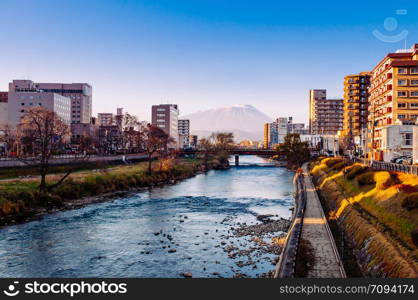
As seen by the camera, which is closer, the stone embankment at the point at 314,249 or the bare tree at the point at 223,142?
the stone embankment at the point at 314,249

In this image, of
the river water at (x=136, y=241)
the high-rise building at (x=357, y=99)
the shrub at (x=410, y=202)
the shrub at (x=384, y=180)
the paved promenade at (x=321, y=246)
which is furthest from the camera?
the high-rise building at (x=357, y=99)

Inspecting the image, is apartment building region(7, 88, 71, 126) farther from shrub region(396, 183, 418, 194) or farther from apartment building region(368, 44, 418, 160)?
shrub region(396, 183, 418, 194)

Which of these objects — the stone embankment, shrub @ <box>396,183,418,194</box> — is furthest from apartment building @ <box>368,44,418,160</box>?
shrub @ <box>396,183,418,194</box>

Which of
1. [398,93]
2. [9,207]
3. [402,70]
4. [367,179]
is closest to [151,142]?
[9,207]

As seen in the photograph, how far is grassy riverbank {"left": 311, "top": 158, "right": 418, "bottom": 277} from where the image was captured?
1825cm

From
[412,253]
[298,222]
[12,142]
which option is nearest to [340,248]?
[298,222]

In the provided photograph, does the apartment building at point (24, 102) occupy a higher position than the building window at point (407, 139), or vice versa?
the apartment building at point (24, 102)

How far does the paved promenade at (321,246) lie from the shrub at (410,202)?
209 inches

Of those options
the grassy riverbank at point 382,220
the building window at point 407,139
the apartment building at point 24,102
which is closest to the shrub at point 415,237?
the grassy riverbank at point 382,220

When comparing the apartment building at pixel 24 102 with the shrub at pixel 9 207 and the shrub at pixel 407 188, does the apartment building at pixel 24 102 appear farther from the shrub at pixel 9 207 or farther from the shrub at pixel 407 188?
the shrub at pixel 407 188

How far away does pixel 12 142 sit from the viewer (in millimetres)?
94125

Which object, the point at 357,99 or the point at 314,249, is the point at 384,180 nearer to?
the point at 314,249

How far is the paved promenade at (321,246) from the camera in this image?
64.3 feet

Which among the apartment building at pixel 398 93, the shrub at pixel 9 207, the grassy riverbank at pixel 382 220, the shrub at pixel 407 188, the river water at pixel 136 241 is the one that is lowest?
the river water at pixel 136 241
